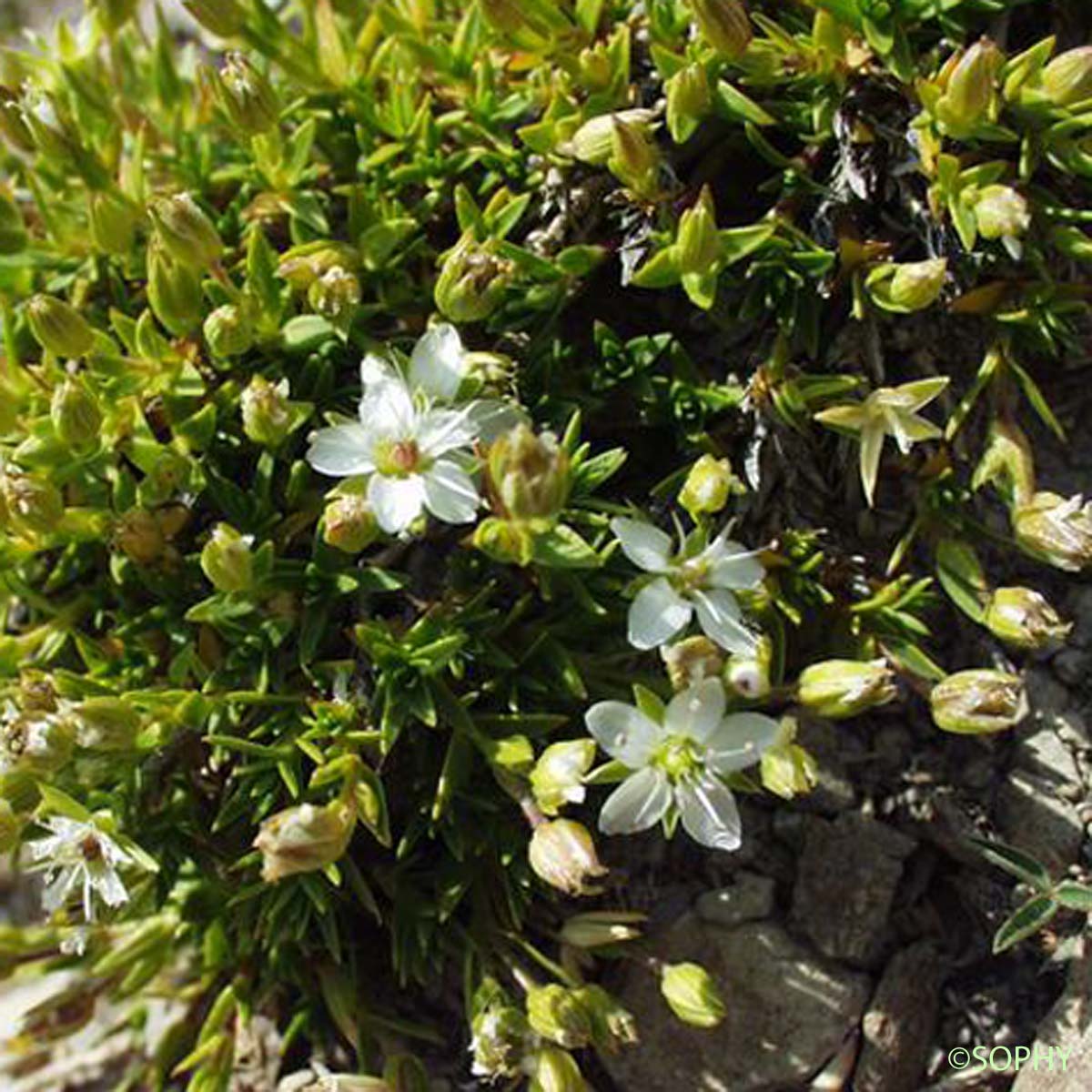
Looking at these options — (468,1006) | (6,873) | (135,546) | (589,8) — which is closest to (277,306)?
(135,546)

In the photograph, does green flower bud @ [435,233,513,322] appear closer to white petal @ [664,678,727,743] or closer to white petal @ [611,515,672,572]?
white petal @ [611,515,672,572]

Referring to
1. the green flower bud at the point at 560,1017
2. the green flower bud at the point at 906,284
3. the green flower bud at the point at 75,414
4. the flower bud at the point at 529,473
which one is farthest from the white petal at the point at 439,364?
the green flower bud at the point at 560,1017

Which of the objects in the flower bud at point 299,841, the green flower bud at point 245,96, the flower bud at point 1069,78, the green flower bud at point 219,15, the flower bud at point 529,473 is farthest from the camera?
the green flower bud at point 219,15

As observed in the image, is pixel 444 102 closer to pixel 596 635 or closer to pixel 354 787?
pixel 596 635

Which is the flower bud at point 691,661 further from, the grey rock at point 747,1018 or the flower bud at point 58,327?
the flower bud at point 58,327

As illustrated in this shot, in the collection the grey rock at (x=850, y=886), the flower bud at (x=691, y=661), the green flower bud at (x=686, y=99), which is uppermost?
the green flower bud at (x=686, y=99)

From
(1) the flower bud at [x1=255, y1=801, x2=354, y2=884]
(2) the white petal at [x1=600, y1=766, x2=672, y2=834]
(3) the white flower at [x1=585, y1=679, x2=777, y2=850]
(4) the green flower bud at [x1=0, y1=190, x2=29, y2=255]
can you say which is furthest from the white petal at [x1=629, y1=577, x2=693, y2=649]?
(4) the green flower bud at [x1=0, y1=190, x2=29, y2=255]

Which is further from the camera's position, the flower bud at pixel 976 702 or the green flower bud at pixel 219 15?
the green flower bud at pixel 219 15
